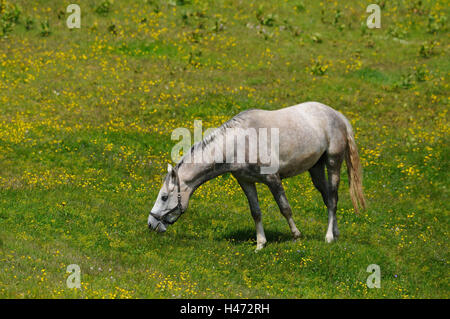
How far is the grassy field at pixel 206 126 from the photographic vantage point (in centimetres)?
1259

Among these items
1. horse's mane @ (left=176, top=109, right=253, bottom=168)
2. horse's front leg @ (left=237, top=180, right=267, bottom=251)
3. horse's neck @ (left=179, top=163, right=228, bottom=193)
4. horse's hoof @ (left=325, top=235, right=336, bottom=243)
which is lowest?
horse's hoof @ (left=325, top=235, right=336, bottom=243)

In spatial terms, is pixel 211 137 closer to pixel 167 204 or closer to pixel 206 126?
pixel 167 204

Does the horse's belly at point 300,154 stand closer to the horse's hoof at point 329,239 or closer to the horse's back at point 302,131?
the horse's back at point 302,131

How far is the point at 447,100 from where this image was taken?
25.6 metres

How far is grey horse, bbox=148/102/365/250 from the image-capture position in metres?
13.4

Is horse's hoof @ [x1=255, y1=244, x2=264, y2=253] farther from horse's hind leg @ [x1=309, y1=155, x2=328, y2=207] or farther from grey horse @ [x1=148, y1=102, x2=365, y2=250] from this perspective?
horse's hind leg @ [x1=309, y1=155, x2=328, y2=207]

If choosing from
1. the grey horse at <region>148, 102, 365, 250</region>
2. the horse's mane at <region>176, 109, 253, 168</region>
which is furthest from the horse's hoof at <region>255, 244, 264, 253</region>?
the horse's mane at <region>176, 109, 253, 168</region>

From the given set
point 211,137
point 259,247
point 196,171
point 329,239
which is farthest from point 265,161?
point 329,239

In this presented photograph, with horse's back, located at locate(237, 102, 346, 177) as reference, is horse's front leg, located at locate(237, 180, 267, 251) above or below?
below

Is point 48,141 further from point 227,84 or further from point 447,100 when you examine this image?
point 447,100

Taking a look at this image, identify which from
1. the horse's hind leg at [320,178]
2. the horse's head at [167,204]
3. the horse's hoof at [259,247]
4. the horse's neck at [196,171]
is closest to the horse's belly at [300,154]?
the horse's hind leg at [320,178]

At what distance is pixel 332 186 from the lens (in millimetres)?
14914

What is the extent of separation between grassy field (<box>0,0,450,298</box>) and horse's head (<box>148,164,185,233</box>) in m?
0.62

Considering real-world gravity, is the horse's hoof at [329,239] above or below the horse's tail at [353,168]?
below
